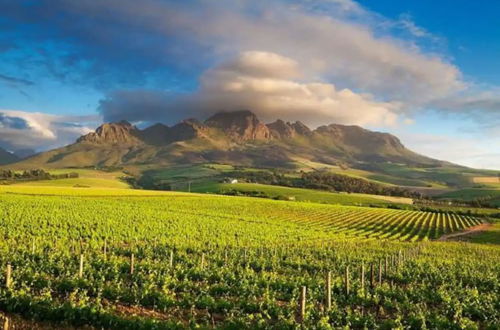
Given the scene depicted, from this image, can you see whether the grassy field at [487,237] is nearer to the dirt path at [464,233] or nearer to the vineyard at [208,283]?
the dirt path at [464,233]

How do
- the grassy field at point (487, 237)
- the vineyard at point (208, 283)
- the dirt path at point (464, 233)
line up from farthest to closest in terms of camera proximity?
the dirt path at point (464, 233)
the grassy field at point (487, 237)
the vineyard at point (208, 283)

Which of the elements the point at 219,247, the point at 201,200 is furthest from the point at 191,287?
the point at 201,200

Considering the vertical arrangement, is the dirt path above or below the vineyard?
below

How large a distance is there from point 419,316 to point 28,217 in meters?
55.2

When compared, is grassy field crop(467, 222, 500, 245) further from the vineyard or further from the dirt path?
the vineyard

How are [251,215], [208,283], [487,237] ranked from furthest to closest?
[251,215] → [487,237] → [208,283]

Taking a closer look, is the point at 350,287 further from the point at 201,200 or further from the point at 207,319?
the point at 201,200

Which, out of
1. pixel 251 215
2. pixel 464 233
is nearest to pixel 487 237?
pixel 464 233

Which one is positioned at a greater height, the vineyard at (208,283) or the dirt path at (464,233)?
the vineyard at (208,283)

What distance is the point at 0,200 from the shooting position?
82.6 metres

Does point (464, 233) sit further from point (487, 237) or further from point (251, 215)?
point (251, 215)

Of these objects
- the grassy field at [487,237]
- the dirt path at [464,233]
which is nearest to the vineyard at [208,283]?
the dirt path at [464,233]

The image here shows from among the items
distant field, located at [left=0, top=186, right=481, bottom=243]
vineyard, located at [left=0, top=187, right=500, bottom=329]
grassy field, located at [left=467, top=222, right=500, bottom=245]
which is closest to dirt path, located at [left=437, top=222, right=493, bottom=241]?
distant field, located at [left=0, top=186, right=481, bottom=243]

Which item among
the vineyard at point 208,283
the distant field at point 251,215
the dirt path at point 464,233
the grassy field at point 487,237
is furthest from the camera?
the dirt path at point 464,233
